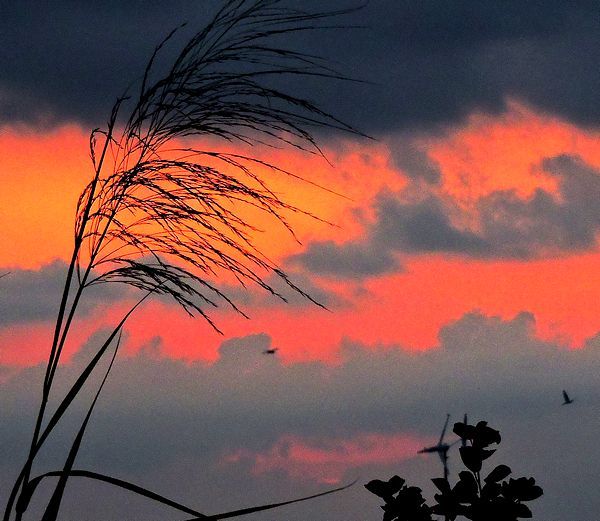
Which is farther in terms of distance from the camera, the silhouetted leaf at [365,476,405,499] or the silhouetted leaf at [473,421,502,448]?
the silhouetted leaf at [365,476,405,499]

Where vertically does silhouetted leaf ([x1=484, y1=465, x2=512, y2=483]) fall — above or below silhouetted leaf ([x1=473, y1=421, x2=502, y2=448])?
below

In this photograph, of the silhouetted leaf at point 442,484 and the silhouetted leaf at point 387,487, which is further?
the silhouetted leaf at point 387,487

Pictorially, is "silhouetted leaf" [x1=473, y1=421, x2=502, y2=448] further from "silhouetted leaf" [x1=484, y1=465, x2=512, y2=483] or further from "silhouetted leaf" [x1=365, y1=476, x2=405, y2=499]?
"silhouetted leaf" [x1=365, y1=476, x2=405, y2=499]

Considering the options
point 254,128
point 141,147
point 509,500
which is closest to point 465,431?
point 509,500

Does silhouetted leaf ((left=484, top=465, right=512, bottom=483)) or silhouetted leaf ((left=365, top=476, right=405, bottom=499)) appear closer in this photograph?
silhouetted leaf ((left=484, top=465, right=512, bottom=483))

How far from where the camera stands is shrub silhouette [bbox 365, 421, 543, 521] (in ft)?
11.0

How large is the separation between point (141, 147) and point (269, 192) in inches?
23.6

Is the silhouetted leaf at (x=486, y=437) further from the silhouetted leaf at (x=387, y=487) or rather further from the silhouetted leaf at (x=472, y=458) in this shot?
the silhouetted leaf at (x=387, y=487)

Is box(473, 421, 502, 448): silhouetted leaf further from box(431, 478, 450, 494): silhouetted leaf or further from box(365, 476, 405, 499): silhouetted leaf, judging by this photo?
box(365, 476, 405, 499): silhouetted leaf

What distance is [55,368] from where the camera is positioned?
11.3 ft

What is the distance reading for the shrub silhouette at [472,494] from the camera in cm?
336

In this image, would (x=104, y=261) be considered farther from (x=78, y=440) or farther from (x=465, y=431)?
(x=465, y=431)

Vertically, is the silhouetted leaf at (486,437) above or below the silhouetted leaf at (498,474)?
above

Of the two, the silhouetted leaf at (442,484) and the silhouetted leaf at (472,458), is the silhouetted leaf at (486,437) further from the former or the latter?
the silhouetted leaf at (442,484)
